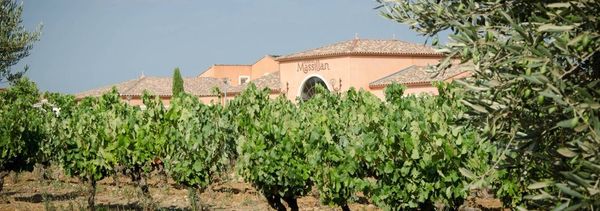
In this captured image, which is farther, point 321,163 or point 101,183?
point 101,183

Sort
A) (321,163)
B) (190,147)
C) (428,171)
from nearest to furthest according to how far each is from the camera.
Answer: (428,171), (321,163), (190,147)

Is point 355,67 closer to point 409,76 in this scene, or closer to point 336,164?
point 409,76

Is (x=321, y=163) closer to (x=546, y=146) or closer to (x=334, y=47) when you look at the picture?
(x=546, y=146)

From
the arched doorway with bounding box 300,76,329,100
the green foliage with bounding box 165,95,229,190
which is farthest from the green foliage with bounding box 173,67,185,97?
the green foliage with bounding box 165,95,229,190

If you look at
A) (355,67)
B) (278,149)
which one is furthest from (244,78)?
(278,149)

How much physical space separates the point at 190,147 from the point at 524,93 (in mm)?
9108

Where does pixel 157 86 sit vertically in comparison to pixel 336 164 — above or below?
above

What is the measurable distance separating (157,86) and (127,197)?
44.5 meters

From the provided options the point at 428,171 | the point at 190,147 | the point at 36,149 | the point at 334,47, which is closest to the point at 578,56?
the point at 428,171

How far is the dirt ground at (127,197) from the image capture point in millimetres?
15141

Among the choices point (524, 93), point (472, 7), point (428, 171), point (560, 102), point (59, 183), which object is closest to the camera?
point (560, 102)

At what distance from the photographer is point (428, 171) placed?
8883 millimetres

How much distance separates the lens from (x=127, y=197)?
16750 millimetres

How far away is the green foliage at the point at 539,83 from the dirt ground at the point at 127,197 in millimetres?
9389
